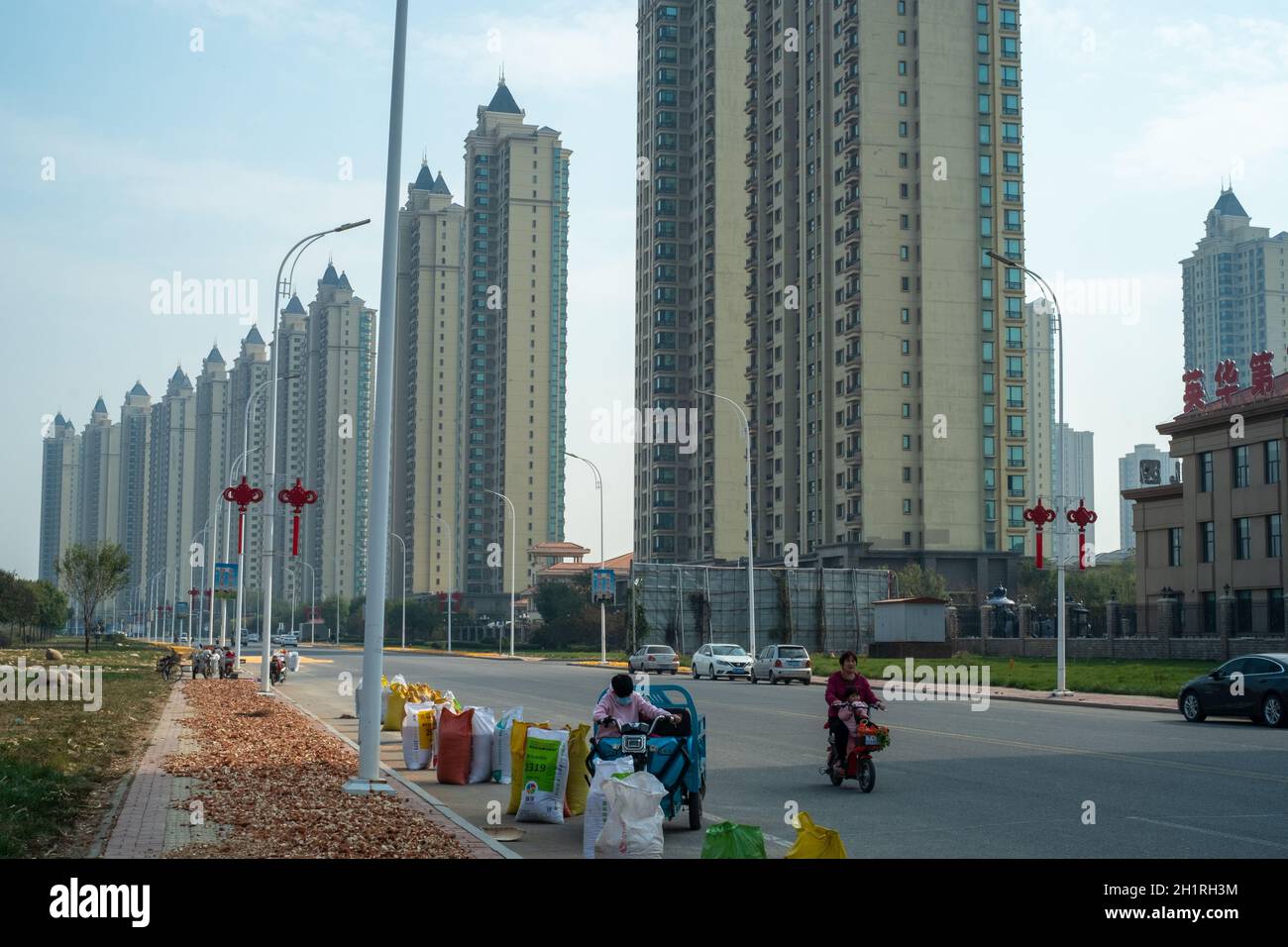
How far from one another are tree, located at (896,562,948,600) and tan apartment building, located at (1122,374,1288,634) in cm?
1885

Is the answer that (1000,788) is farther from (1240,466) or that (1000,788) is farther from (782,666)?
(1240,466)

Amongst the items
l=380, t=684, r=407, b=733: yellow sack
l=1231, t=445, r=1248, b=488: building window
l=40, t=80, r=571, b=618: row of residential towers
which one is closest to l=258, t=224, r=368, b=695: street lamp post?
l=380, t=684, r=407, b=733: yellow sack

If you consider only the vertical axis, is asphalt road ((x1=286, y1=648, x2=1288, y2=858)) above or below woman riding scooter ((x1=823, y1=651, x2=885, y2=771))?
below

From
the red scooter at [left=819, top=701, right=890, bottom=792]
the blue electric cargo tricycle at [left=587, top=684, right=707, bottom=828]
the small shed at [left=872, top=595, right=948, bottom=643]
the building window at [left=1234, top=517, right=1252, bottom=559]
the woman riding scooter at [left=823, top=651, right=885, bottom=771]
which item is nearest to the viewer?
the blue electric cargo tricycle at [left=587, top=684, right=707, bottom=828]

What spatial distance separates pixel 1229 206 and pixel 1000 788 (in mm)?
196346

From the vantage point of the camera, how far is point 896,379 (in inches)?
3600

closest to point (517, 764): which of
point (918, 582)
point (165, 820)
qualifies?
point (165, 820)

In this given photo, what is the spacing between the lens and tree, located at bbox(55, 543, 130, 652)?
66125mm

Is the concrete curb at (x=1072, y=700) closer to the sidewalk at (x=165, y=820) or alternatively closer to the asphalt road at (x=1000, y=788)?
the asphalt road at (x=1000, y=788)

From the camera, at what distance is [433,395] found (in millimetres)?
170375

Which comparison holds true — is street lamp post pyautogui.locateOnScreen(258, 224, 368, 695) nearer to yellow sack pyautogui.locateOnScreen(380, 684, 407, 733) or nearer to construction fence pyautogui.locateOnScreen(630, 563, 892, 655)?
yellow sack pyautogui.locateOnScreen(380, 684, 407, 733)

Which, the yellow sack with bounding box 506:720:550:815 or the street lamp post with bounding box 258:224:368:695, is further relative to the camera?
the street lamp post with bounding box 258:224:368:695
